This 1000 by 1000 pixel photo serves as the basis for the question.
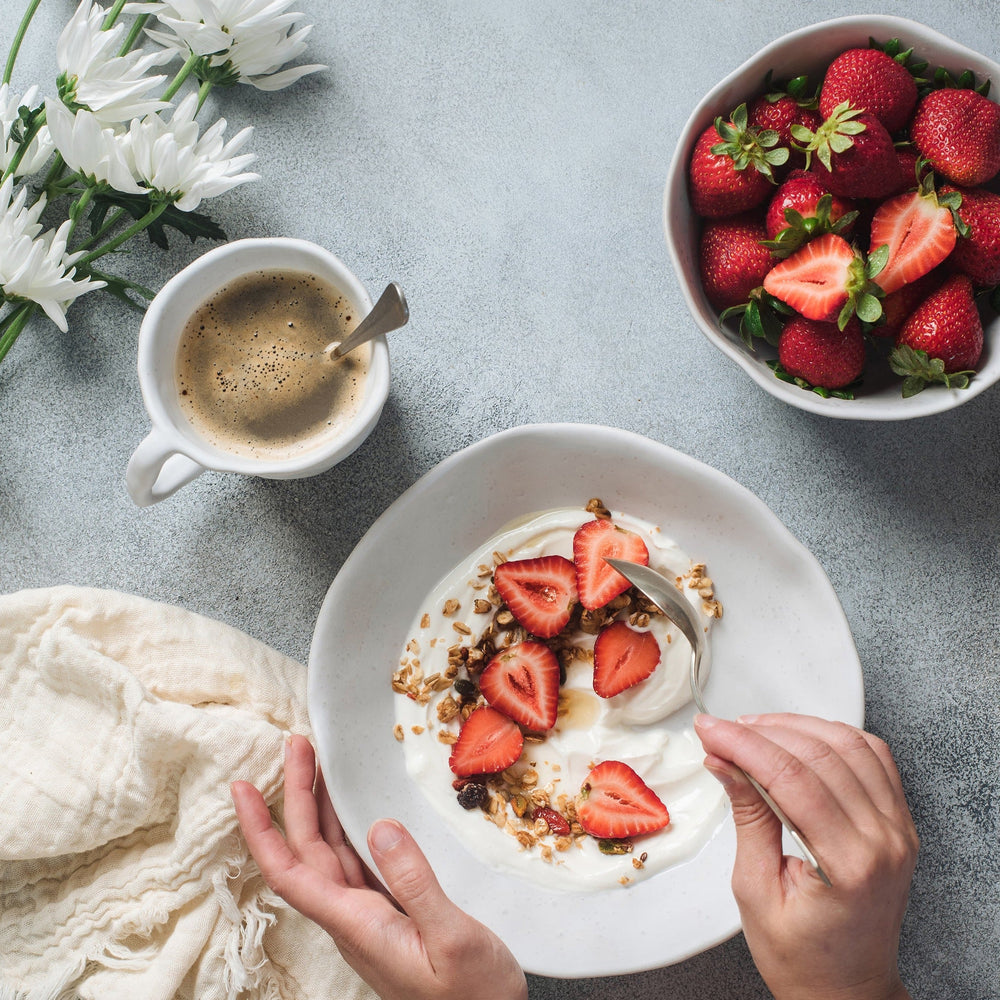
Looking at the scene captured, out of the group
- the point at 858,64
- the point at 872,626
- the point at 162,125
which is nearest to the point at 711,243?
the point at 858,64

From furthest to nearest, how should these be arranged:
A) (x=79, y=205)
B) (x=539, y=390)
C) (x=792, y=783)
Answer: (x=539, y=390)
(x=79, y=205)
(x=792, y=783)

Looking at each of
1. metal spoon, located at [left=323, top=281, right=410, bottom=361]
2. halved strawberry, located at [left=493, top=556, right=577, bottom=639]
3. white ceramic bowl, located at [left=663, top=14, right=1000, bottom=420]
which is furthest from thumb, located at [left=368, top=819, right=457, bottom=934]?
white ceramic bowl, located at [left=663, top=14, right=1000, bottom=420]

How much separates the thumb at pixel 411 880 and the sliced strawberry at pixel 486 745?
132 mm

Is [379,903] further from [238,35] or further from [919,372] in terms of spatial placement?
[238,35]

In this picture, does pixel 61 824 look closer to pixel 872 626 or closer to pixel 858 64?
pixel 872 626

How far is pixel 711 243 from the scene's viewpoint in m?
1.03

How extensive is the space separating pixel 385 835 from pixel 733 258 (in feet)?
2.46

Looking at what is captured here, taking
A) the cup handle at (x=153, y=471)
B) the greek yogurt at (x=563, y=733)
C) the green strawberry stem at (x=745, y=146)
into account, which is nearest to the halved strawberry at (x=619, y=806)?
the greek yogurt at (x=563, y=733)

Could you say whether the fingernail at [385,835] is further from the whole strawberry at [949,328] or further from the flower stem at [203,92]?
the flower stem at [203,92]

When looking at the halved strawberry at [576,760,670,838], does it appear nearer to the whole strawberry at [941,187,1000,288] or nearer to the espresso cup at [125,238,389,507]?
the espresso cup at [125,238,389,507]

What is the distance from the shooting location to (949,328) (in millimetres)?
949

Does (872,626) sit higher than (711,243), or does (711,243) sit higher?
(711,243)

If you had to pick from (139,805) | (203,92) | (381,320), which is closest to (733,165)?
(381,320)

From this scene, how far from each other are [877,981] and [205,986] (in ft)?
2.52
